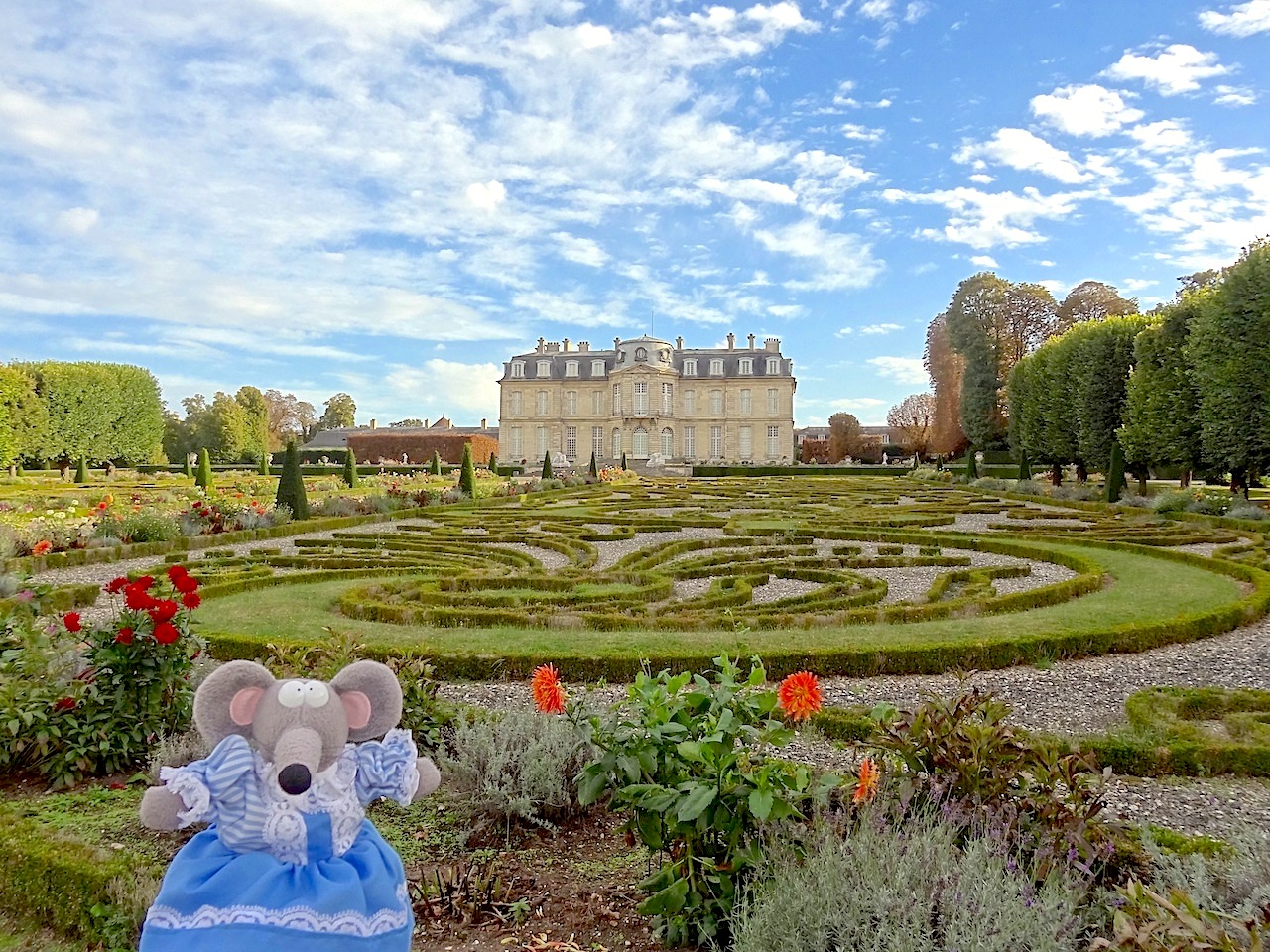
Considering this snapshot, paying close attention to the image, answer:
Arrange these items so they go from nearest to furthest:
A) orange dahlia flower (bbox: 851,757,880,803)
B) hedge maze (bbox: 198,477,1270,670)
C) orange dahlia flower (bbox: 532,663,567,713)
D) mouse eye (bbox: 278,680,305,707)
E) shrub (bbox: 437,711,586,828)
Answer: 1. mouse eye (bbox: 278,680,305,707)
2. orange dahlia flower (bbox: 851,757,880,803)
3. orange dahlia flower (bbox: 532,663,567,713)
4. shrub (bbox: 437,711,586,828)
5. hedge maze (bbox: 198,477,1270,670)

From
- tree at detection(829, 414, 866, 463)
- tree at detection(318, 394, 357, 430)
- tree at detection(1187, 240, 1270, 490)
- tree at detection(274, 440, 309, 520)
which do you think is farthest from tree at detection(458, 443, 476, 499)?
tree at detection(318, 394, 357, 430)

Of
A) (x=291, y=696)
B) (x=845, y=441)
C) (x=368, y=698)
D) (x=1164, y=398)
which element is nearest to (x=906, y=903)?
(x=368, y=698)

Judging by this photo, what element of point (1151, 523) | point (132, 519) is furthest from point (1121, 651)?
point (132, 519)

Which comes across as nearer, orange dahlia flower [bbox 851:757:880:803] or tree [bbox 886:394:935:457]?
orange dahlia flower [bbox 851:757:880:803]

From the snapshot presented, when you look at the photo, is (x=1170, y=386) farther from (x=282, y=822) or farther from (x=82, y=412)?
(x=82, y=412)

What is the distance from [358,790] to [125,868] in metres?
1.25

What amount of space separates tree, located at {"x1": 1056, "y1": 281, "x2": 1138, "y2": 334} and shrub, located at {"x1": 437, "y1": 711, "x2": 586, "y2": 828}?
35.4m

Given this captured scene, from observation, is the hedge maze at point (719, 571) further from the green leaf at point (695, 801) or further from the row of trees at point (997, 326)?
the row of trees at point (997, 326)

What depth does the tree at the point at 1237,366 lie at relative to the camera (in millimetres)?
13172

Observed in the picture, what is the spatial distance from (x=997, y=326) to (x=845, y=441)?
17780 millimetres

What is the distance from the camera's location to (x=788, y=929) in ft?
6.02

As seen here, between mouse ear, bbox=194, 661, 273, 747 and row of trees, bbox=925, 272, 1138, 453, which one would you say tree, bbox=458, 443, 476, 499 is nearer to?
mouse ear, bbox=194, 661, 273, 747

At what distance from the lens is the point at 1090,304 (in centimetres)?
3316

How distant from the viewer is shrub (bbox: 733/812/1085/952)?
5.70 feet
